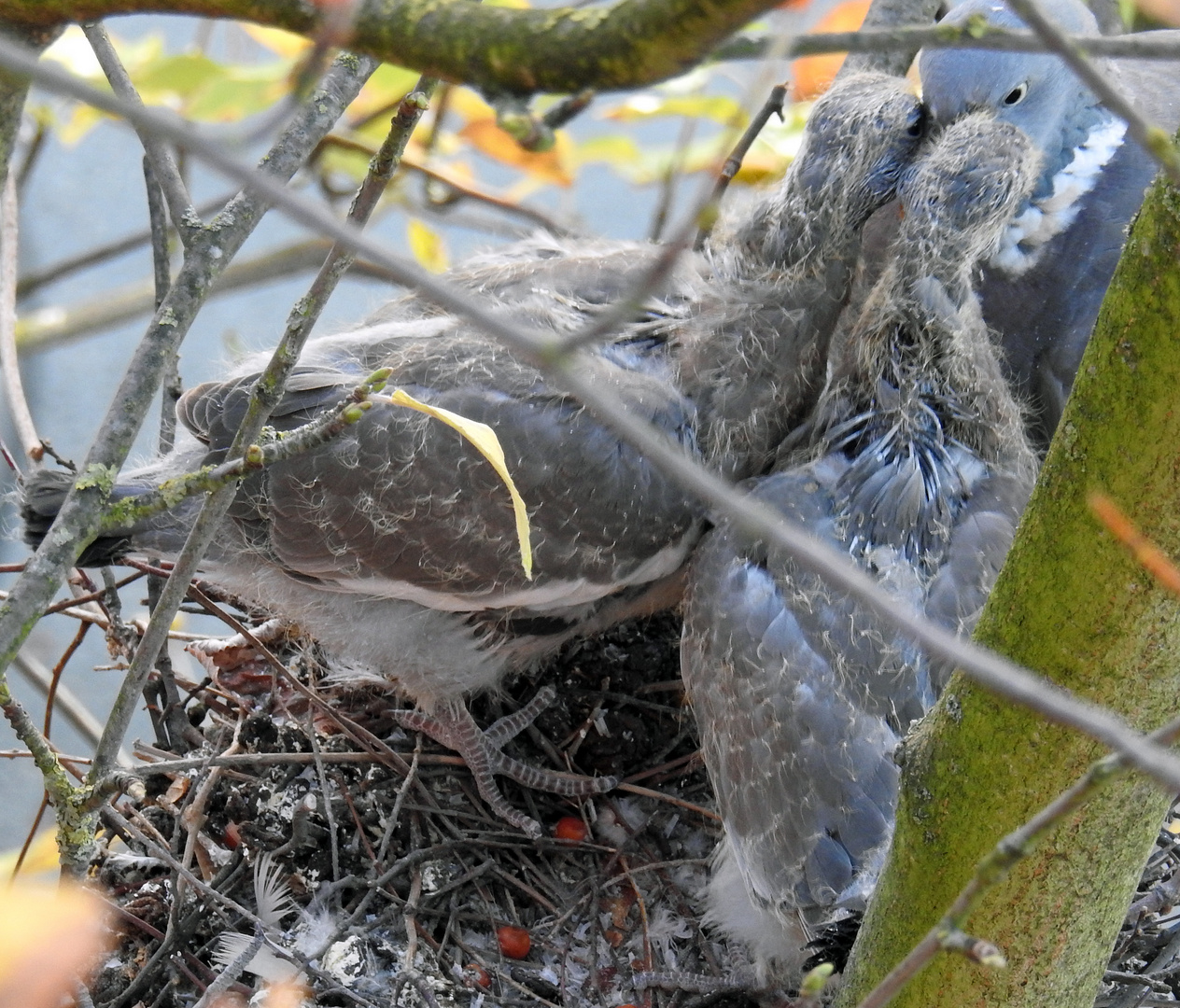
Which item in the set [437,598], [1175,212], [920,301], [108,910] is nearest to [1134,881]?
[1175,212]

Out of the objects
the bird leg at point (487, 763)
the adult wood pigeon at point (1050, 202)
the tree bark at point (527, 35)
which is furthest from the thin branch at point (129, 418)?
the adult wood pigeon at point (1050, 202)

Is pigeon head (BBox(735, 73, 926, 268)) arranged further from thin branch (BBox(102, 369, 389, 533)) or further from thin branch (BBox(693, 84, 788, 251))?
thin branch (BBox(102, 369, 389, 533))

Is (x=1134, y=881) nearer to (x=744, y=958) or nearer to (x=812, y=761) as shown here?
(x=812, y=761)

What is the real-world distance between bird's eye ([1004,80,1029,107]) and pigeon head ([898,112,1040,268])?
0.56 ft

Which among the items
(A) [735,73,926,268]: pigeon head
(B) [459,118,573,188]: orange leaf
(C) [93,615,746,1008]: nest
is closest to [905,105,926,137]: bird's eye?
(A) [735,73,926,268]: pigeon head

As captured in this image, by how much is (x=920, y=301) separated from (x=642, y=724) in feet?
2.17

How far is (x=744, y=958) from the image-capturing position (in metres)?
1.42

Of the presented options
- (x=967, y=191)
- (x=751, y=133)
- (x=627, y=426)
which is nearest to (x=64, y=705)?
(x=751, y=133)

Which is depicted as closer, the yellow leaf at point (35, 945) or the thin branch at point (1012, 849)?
the thin branch at point (1012, 849)

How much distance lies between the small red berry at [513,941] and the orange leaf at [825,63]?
48.7 inches

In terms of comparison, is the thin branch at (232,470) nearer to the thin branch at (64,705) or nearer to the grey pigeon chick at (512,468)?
the grey pigeon chick at (512,468)

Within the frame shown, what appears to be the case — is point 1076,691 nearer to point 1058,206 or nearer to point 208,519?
point 208,519

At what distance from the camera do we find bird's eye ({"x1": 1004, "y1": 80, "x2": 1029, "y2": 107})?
5.25 feet

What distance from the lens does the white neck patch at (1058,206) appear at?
5.32 ft
